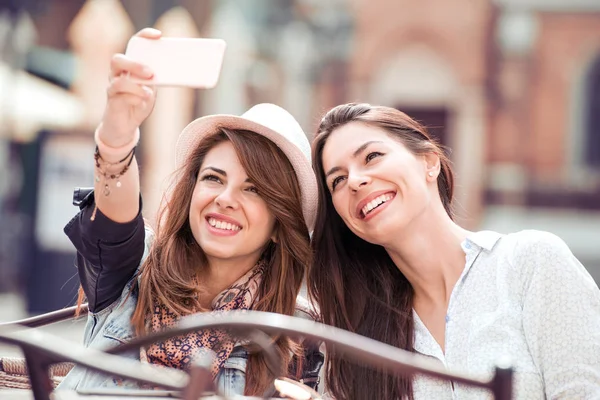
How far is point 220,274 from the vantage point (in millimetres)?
2775

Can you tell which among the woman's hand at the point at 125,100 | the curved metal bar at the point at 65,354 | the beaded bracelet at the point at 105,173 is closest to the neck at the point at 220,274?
the beaded bracelet at the point at 105,173

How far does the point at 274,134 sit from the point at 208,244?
1.43ft

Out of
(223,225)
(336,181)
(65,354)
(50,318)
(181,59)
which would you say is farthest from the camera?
(336,181)

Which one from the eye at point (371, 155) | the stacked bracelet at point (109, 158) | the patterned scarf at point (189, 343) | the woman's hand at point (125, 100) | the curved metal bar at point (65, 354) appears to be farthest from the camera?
the eye at point (371, 155)

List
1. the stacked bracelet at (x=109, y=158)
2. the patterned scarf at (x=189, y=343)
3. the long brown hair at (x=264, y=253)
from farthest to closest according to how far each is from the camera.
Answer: the long brown hair at (x=264, y=253) → the patterned scarf at (x=189, y=343) → the stacked bracelet at (x=109, y=158)

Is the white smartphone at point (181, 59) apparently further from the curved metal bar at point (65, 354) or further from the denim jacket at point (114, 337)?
the curved metal bar at point (65, 354)

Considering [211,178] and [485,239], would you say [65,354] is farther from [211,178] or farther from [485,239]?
[485,239]

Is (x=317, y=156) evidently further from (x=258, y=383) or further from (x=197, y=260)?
(x=258, y=383)

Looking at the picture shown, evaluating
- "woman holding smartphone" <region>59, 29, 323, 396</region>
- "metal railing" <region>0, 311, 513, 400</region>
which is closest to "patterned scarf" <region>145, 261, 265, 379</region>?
"woman holding smartphone" <region>59, 29, 323, 396</region>

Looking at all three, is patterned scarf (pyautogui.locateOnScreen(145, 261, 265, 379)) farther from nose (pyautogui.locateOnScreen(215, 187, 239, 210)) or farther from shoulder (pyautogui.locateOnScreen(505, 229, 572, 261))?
shoulder (pyautogui.locateOnScreen(505, 229, 572, 261))

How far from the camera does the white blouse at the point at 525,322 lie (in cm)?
233

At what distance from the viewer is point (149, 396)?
1630mm

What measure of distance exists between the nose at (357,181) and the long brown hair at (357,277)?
0.75 feet

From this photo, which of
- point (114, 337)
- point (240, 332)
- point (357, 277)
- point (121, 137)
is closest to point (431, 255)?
point (357, 277)
